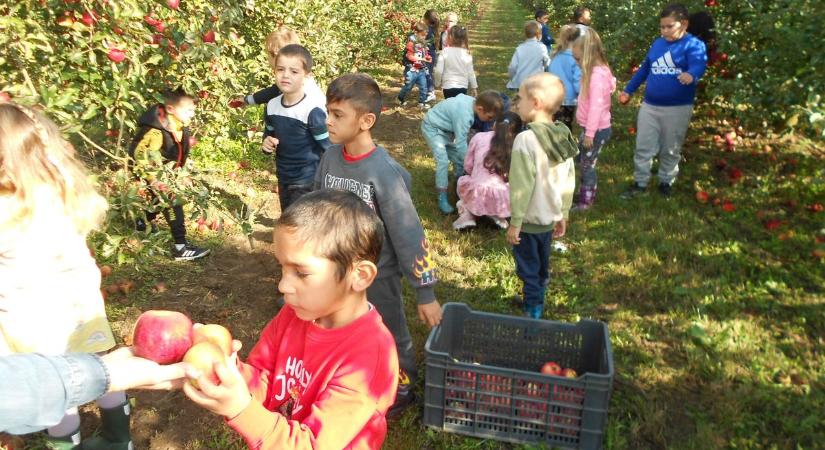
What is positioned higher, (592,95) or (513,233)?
(592,95)

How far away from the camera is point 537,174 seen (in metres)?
3.46

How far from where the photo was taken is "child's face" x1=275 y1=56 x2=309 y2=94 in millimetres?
3936

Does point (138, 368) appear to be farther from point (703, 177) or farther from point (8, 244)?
point (703, 177)

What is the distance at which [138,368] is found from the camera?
1.50 m

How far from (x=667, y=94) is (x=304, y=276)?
4.89 metres

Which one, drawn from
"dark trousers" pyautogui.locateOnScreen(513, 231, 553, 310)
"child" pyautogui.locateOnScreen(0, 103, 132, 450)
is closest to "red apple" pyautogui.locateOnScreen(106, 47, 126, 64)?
"child" pyautogui.locateOnScreen(0, 103, 132, 450)

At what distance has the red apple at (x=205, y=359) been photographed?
139 cm

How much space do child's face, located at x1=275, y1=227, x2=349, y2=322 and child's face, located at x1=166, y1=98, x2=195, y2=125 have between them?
310 centimetres

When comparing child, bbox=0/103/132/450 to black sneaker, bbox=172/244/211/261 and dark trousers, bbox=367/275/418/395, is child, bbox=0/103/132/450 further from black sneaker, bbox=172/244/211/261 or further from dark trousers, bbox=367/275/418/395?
black sneaker, bbox=172/244/211/261

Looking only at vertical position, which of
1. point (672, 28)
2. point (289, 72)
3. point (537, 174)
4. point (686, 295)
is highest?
point (289, 72)

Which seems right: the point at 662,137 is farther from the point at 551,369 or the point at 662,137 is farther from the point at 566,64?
the point at 551,369

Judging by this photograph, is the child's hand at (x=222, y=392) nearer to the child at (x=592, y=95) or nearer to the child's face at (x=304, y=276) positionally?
the child's face at (x=304, y=276)

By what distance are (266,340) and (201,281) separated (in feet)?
9.60

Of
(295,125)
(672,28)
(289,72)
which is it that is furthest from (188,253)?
(672,28)
